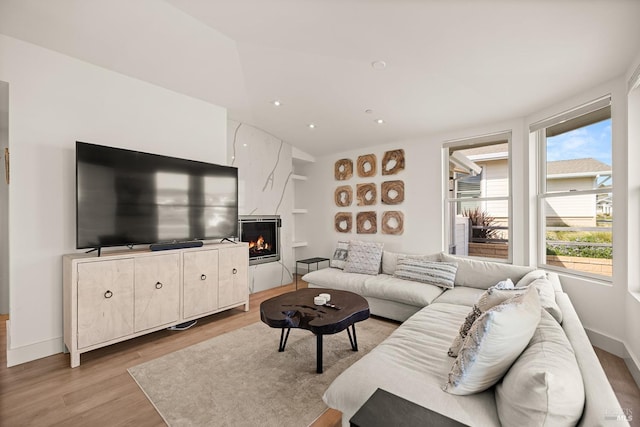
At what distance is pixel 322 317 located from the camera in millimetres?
2188

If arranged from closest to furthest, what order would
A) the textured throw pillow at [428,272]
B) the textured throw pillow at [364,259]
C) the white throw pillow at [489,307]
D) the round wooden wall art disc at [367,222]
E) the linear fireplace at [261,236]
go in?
the white throw pillow at [489,307], the textured throw pillow at [428,272], the textured throw pillow at [364,259], the linear fireplace at [261,236], the round wooden wall art disc at [367,222]

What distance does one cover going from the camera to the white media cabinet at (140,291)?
7.66 feet

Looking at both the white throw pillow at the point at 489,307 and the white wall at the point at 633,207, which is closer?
the white throw pillow at the point at 489,307

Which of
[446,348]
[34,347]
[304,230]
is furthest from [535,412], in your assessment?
[304,230]

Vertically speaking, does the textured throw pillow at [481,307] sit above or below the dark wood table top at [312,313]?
above

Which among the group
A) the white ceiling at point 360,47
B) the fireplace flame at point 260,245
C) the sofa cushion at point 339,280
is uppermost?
the white ceiling at point 360,47

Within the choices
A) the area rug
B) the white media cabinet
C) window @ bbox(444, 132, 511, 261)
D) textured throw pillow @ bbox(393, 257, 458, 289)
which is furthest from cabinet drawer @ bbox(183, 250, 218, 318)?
window @ bbox(444, 132, 511, 261)

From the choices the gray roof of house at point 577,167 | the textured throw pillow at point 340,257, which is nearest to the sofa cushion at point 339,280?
the textured throw pillow at point 340,257

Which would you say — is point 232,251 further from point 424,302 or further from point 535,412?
point 535,412

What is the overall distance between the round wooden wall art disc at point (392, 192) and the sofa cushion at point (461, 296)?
1.65 metres

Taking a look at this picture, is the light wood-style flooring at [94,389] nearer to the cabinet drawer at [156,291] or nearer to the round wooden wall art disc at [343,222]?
Result: the cabinet drawer at [156,291]

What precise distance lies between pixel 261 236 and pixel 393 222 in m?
2.22

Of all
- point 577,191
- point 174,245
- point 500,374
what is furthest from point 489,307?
point 174,245

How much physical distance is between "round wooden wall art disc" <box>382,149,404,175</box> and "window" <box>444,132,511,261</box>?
2.19ft
